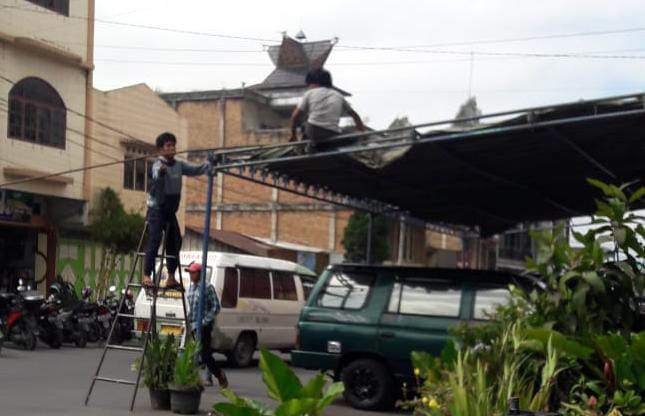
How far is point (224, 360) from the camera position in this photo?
18844 millimetres

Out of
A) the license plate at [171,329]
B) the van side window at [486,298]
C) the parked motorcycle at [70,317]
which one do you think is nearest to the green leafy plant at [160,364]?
the van side window at [486,298]

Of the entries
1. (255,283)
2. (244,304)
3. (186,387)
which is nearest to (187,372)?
(186,387)

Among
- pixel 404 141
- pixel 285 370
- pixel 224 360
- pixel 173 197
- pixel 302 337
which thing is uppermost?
pixel 404 141

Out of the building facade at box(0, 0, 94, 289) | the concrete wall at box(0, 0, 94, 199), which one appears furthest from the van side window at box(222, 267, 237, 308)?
the concrete wall at box(0, 0, 94, 199)

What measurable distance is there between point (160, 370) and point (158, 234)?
1616 millimetres

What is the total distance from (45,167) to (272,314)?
366 inches

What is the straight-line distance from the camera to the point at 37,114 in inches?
960

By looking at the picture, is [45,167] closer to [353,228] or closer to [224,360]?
[224,360]

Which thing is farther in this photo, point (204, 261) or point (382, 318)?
point (204, 261)

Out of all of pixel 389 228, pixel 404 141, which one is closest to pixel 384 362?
pixel 404 141

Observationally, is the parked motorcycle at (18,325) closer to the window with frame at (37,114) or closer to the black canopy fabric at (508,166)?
the black canopy fabric at (508,166)

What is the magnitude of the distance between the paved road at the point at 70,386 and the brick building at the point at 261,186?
2647 centimetres

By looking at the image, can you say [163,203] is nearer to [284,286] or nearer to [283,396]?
[283,396]

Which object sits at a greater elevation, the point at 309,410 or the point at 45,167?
the point at 45,167
